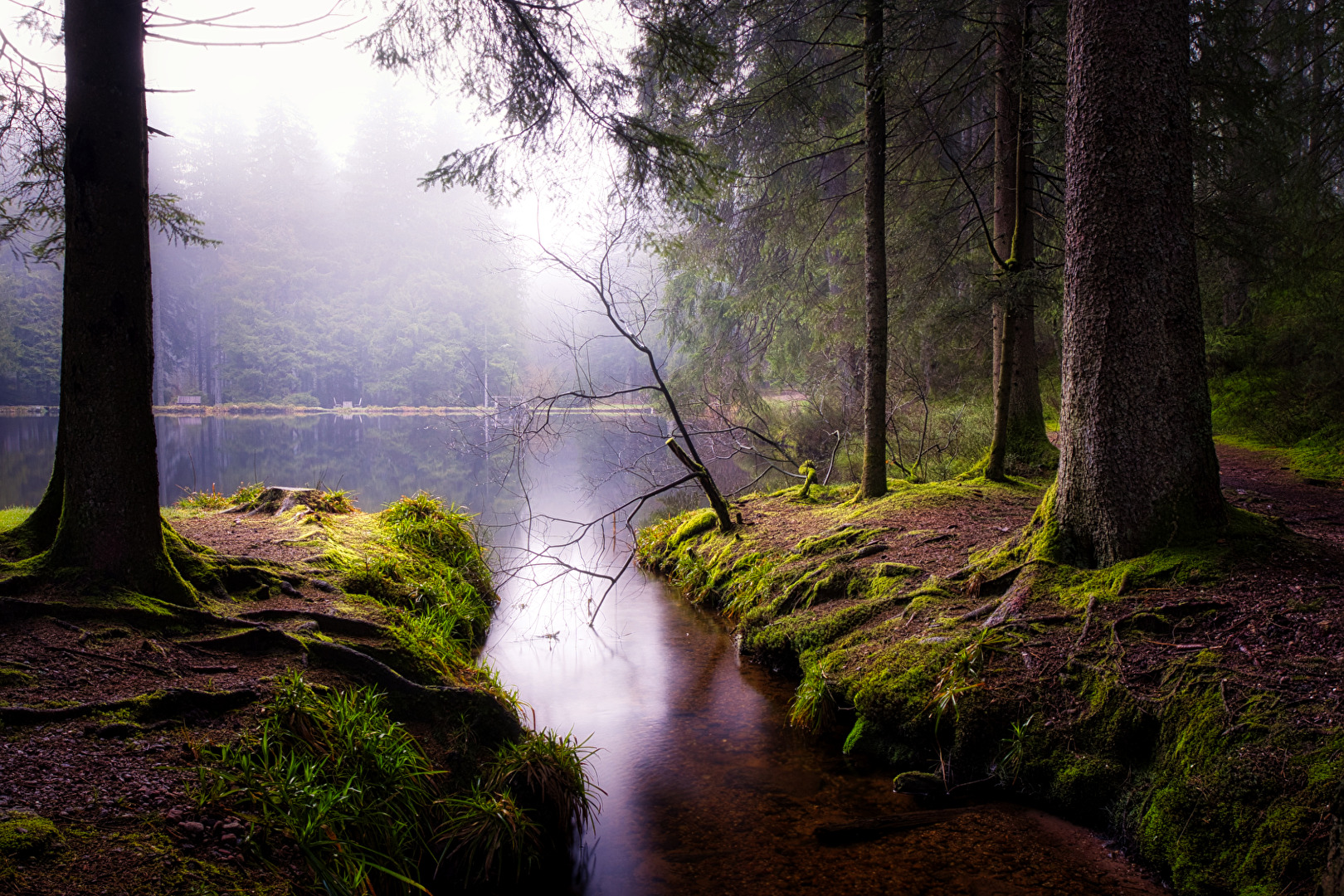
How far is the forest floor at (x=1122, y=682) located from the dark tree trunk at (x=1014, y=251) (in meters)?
2.20

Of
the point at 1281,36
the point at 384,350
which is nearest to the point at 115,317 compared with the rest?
the point at 1281,36

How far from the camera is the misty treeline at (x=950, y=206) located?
6.67 metres

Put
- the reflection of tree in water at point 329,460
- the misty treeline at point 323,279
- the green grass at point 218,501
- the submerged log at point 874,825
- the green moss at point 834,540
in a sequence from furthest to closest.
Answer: the misty treeline at point 323,279
the reflection of tree in water at point 329,460
the green grass at point 218,501
the green moss at point 834,540
the submerged log at point 874,825

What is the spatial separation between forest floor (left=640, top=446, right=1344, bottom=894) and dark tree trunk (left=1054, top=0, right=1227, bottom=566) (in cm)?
39

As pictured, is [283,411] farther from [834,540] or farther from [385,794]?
[385,794]

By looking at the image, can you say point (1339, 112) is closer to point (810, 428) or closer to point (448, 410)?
point (810, 428)

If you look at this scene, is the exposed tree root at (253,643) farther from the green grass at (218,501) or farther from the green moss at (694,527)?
the green moss at (694,527)

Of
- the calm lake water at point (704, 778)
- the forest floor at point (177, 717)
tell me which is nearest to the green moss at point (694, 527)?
the calm lake water at point (704, 778)

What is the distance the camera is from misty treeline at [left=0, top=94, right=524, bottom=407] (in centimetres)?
4609

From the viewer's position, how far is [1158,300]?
4.08m

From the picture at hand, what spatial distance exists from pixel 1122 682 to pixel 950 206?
8793mm

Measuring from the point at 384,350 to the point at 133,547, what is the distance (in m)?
48.3

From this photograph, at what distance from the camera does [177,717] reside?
9.86 feet

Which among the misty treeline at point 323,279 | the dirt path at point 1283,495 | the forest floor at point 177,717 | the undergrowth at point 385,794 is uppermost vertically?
the misty treeline at point 323,279
